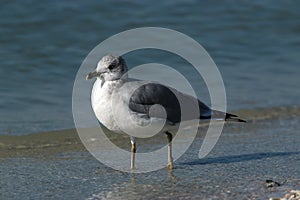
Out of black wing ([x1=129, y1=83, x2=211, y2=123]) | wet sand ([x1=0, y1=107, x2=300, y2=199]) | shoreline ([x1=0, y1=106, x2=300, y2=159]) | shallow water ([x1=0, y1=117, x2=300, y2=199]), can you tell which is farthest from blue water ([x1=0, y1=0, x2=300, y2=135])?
black wing ([x1=129, y1=83, x2=211, y2=123])

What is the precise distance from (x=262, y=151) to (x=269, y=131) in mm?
1030

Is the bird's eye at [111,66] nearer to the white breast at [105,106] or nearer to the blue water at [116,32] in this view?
the white breast at [105,106]

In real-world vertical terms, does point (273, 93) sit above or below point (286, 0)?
below

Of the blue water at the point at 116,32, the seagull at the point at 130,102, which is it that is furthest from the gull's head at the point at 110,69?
the blue water at the point at 116,32

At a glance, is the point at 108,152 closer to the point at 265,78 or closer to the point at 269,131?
the point at 269,131

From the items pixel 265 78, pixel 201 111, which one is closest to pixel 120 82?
pixel 201 111

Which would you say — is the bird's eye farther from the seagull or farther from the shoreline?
the shoreline

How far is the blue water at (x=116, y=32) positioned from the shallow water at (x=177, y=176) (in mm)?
1550

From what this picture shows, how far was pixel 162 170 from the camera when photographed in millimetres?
6875

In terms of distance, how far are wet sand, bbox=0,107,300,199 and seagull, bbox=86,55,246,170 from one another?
0.41 m

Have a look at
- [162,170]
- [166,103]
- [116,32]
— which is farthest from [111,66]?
[116,32]

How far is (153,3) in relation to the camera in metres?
14.3

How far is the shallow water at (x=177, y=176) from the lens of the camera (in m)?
6.07

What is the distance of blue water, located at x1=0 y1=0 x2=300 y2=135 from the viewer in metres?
9.74
